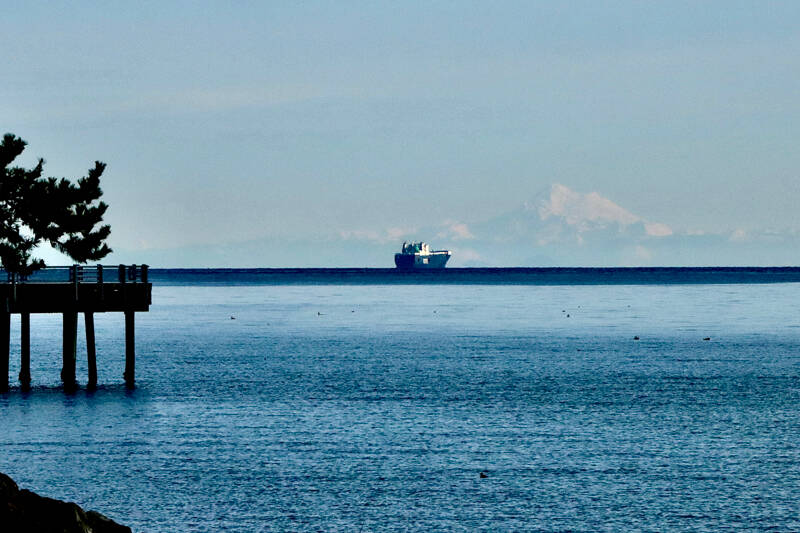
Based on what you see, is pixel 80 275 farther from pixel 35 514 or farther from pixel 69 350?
pixel 35 514

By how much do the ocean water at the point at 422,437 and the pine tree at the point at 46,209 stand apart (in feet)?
22.1

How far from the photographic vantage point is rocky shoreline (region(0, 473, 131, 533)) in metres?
22.5

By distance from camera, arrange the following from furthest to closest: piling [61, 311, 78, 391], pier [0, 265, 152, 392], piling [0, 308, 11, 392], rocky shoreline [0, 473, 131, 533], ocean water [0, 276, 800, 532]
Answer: piling [61, 311, 78, 391] → piling [0, 308, 11, 392] → pier [0, 265, 152, 392] → ocean water [0, 276, 800, 532] → rocky shoreline [0, 473, 131, 533]

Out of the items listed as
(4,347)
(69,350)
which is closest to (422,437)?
(69,350)

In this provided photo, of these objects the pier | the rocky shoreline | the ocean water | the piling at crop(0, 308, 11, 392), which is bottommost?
the ocean water

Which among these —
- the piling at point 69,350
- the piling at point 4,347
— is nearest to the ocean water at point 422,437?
the piling at point 69,350

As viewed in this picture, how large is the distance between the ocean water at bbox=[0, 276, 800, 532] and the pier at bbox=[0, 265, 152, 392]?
2.75 metres

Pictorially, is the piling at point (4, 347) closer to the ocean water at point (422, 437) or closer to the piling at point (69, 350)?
the ocean water at point (422, 437)

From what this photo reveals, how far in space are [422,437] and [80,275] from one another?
19884mm

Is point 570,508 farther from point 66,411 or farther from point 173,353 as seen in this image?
point 173,353

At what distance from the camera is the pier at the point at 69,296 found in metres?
52.0

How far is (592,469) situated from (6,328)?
29.9 meters

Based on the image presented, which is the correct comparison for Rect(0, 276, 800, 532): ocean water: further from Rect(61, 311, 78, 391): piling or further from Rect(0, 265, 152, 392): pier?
Rect(0, 265, 152, 392): pier

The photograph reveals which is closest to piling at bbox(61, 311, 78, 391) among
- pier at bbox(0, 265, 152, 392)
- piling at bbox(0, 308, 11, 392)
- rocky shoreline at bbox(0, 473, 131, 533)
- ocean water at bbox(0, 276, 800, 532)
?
pier at bbox(0, 265, 152, 392)
